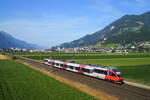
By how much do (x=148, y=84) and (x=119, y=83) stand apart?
21.9 feet

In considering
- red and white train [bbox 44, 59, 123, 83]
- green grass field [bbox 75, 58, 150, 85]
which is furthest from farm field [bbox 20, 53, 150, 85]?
red and white train [bbox 44, 59, 123, 83]

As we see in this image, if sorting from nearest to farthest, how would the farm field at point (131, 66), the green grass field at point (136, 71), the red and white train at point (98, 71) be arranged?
the red and white train at point (98, 71) < the green grass field at point (136, 71) < the farm field at point (131, 66)

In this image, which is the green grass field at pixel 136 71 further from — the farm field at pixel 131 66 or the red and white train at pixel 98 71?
the red and white train at pixel 98 71

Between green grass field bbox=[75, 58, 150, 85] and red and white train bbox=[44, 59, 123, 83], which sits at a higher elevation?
red and white train bbox=[44, 59, 123, 83]

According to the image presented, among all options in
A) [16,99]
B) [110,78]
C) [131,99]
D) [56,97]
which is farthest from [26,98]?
[110,78]

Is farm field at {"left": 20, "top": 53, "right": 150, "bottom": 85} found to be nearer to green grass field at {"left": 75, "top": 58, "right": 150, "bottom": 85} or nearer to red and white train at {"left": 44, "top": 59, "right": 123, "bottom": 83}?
green grass field at {"left": 75, "top": 58, "right": 150, "bottom": 85}

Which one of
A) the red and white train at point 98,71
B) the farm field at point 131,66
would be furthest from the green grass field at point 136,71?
the red and white train at point 98,71

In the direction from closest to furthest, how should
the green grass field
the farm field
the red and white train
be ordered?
the red and white train → the green grass field → the farm field

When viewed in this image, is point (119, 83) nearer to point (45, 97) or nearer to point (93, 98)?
point (93, 98)

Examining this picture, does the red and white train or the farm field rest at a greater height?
the red and white train

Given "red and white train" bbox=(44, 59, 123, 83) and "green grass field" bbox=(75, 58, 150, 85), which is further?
"green grass field" bbox=(75, 58, 150, 85)

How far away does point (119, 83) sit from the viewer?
150 feet

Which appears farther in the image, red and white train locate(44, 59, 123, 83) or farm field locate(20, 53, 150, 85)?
farm field locate(20, 53, 150, 85)

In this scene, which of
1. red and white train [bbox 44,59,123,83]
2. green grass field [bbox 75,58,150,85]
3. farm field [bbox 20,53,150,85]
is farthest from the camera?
farm field [bbox 20,53,150,85]
